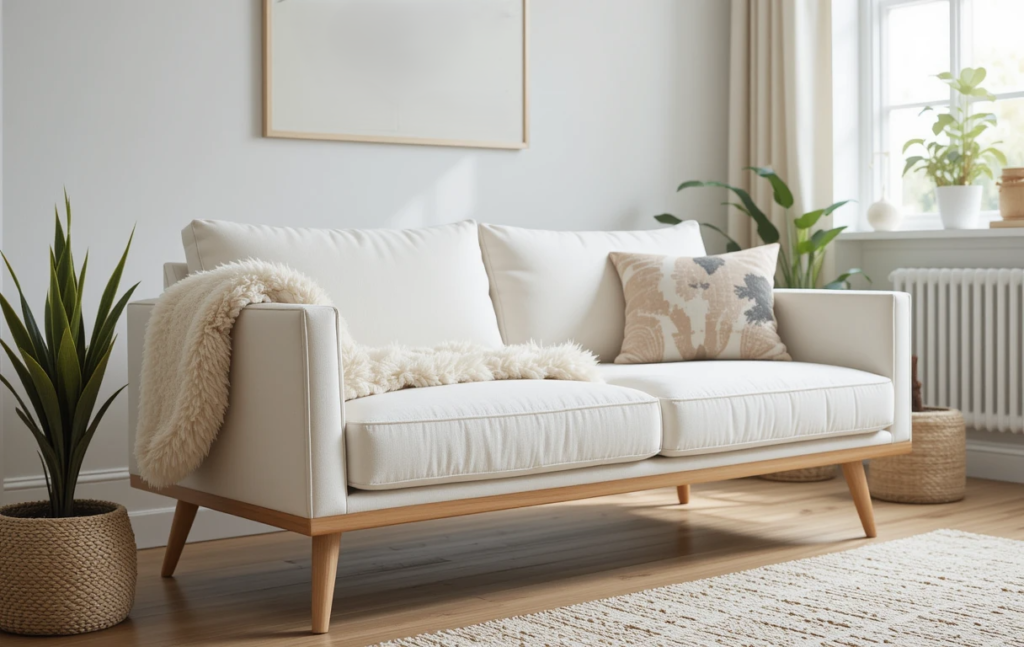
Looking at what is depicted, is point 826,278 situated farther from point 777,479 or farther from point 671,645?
point 671,645

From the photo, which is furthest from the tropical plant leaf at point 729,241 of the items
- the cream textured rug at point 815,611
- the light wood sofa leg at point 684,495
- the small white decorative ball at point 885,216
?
the cream textured rug at point 815,611

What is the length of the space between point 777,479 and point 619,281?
1085mm

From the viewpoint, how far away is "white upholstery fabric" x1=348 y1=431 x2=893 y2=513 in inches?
82.2

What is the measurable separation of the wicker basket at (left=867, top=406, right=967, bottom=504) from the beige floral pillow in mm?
595

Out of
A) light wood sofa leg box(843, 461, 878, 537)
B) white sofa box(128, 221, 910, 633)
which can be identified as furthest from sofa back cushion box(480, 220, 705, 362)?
light wood sofa leg box(843, 461, 878, 537)

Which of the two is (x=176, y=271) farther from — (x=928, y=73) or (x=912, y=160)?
(x=928, y=73)

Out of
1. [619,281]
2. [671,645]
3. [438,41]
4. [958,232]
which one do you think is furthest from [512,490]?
[958,232]

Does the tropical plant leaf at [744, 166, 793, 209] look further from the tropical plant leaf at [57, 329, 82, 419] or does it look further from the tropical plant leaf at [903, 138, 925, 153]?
the tropical plant leaf at [57, 329, 82, 419]

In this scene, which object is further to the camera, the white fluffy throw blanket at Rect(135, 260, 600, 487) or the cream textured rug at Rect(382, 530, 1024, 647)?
the white fluffy throw blanket at Rect(135, 260, 600, 487)

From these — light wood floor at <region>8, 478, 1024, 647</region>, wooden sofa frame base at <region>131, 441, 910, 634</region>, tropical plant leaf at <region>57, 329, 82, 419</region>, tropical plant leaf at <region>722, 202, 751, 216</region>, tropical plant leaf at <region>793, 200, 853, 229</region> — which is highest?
tropical plant leaf at <region>722, 202, 751, 216</region>

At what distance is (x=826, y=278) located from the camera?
4.07 metres

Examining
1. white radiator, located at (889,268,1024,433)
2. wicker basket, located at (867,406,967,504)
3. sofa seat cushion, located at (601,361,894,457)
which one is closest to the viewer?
sofa seat cushion, located at (601,361,894,457)

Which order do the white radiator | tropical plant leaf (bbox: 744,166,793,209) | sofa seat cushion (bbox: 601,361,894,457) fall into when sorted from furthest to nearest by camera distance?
1. tropical plant leaf (bbox: 744,166,793,209)
2. the white radiator
3. sofa seat cushion (bbox: 601,361,894,457)

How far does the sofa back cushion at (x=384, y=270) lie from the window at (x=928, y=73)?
6.30ft
